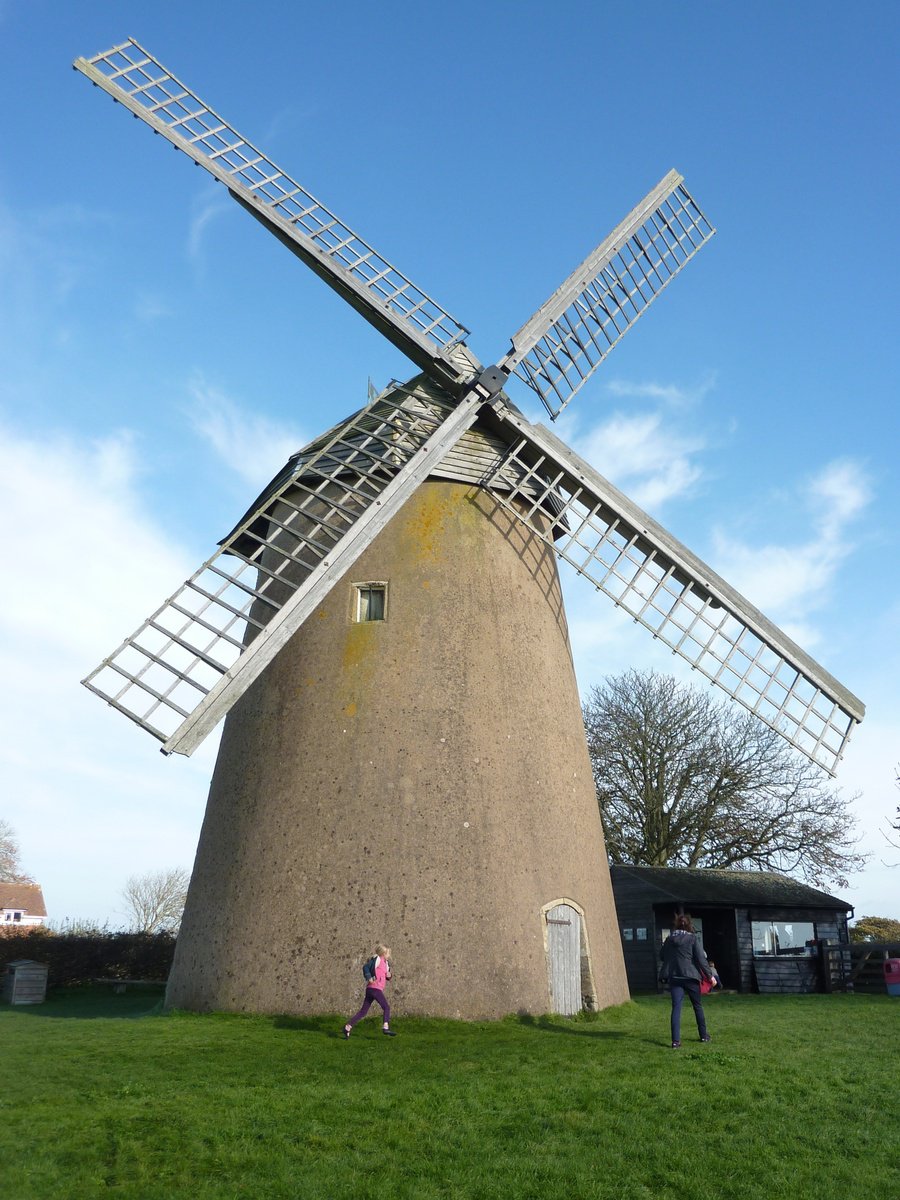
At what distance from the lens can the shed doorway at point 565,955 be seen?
1163 cm

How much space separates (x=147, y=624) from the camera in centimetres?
1073

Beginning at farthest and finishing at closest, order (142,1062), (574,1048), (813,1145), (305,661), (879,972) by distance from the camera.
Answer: (879,972)
(305,661)
(574,1048)
(142,1062)
(813,1145)

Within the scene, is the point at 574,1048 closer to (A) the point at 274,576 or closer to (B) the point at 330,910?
(B) the point at 330,910

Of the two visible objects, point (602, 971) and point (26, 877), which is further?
point (26, 877)

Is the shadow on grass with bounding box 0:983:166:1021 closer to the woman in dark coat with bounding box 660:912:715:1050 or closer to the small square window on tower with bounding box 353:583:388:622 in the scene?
the small square window on tower with bounding box 353:583:388:622

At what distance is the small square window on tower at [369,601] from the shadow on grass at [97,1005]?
5.89 m

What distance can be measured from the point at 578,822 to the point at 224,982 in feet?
16.2

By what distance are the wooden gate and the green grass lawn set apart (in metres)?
0.97

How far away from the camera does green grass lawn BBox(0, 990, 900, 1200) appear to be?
19.3 ft

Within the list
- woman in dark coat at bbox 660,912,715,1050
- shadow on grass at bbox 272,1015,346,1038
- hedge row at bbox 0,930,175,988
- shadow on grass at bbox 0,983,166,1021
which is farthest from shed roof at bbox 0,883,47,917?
woman in dark coat at bbox 660,912,715,1050

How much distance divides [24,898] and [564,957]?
54.0m

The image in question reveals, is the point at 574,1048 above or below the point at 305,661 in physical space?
below

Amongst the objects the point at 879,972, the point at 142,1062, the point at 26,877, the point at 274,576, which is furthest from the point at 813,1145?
the point at 26,877

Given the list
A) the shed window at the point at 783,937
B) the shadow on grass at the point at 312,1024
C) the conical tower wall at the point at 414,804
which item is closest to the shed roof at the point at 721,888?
the shed window at the point at 783,937
